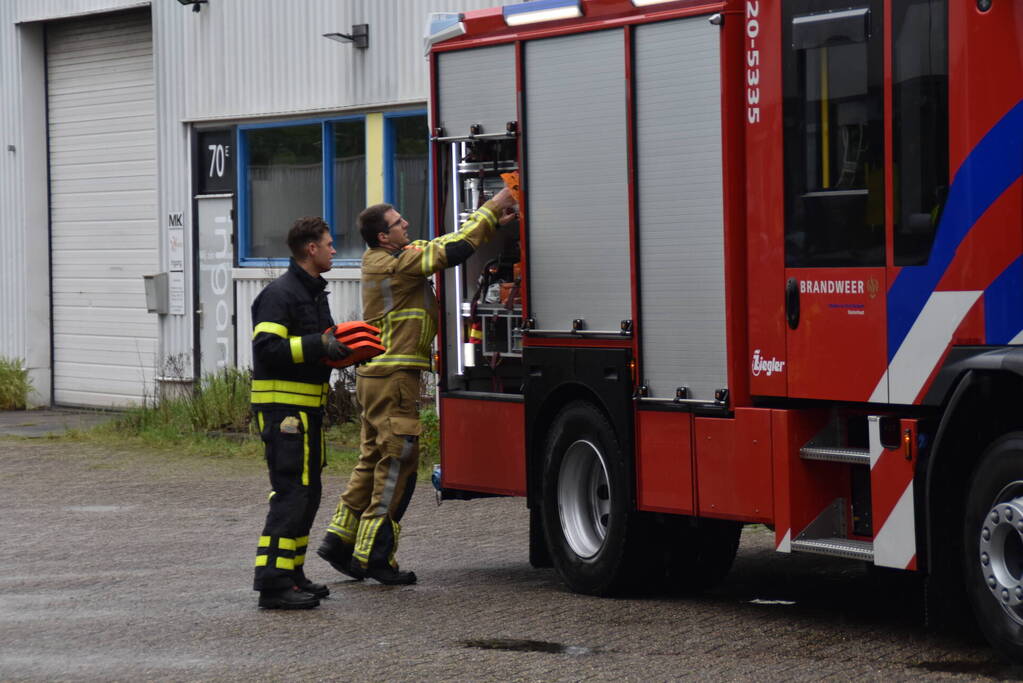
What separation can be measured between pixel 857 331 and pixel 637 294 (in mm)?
1472

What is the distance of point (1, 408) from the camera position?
76.7ft

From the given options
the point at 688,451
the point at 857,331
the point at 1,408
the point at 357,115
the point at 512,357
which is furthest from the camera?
the point at 1,408

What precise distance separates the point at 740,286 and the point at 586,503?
167cm

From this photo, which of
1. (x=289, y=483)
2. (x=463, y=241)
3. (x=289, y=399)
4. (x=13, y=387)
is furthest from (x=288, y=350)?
(x=13, y=387)

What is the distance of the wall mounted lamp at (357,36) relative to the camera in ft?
61.6

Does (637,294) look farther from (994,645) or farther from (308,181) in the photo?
(308,181)

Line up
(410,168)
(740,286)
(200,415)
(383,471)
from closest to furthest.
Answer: (740,286)
(383,471)
(410,168)
(200,415)

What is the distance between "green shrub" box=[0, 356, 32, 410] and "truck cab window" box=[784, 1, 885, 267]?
16459mm

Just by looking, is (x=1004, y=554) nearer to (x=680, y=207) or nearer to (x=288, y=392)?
(x=680, y=207)

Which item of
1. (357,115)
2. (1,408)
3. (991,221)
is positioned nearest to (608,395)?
(991,221)

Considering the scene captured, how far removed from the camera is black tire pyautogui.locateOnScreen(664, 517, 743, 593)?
384 inches

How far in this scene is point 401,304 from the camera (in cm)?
1052

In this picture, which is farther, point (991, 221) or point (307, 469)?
point (307, 469)

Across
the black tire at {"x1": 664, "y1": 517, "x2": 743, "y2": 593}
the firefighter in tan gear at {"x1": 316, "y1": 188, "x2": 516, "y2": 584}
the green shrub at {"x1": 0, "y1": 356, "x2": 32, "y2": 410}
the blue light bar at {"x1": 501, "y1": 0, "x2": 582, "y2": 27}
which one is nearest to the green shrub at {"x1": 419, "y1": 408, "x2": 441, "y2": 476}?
the firefighter in tan gear at {"x1": 316, "y1": 188, "x2": 516, "y2": 584}
